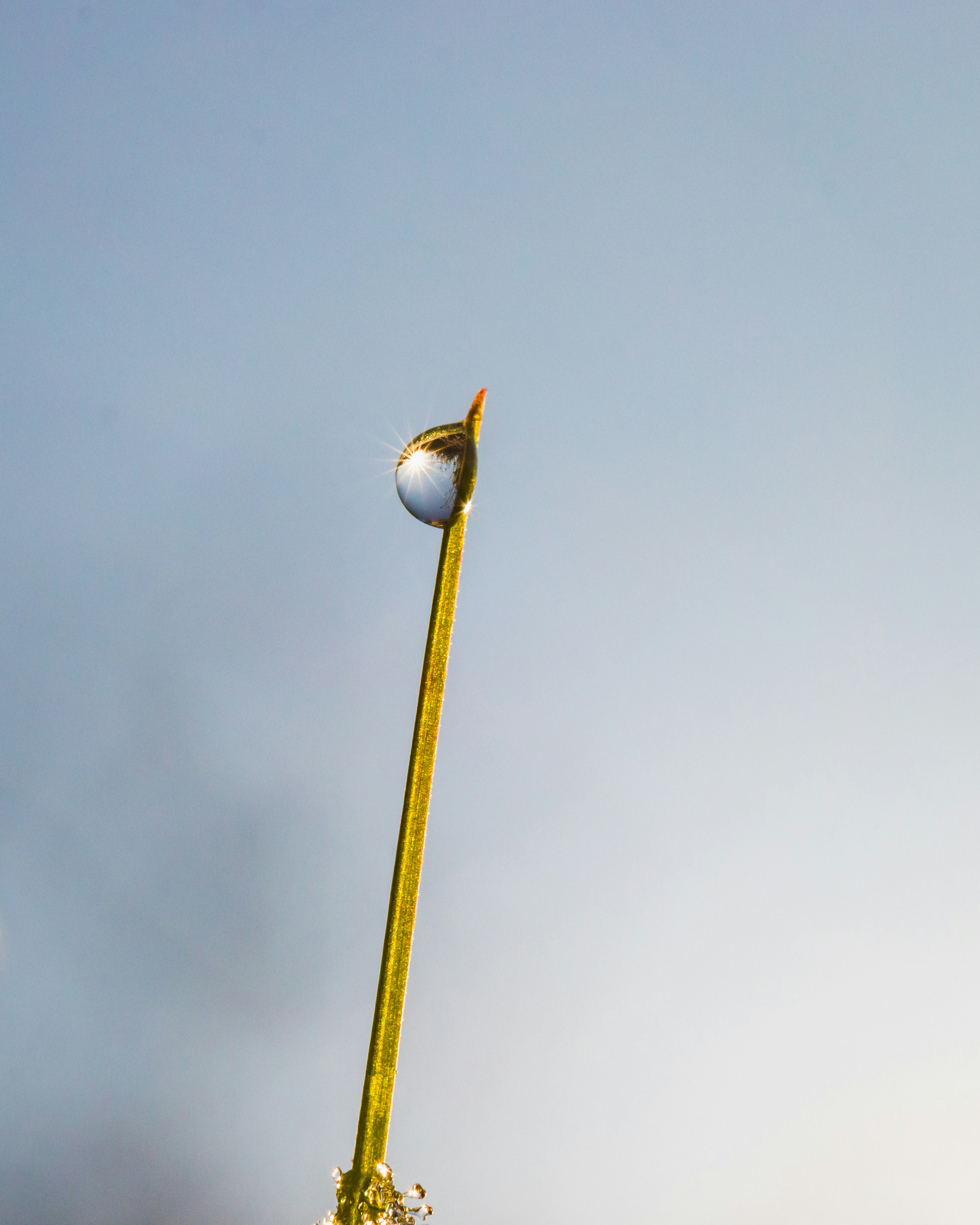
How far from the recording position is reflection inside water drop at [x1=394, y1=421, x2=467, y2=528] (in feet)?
15.7

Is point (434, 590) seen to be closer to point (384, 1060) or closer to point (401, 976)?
point (401, 976)

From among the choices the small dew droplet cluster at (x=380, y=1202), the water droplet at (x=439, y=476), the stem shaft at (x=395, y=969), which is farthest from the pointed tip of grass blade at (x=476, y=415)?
the small dew droplet cluster at (x=380, y=1202)

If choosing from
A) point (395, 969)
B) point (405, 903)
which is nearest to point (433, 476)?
point (405, 903)

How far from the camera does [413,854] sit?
4309 mm

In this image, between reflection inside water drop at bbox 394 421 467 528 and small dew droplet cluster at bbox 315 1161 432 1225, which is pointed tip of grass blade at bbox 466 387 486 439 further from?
small dew droplet cluster at bbox 315 1161 432 1225

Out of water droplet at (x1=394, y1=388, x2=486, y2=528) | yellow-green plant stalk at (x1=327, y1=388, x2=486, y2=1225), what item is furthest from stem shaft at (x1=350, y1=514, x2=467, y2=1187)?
water droplet at (x1=394, y1=388, x2=486, y2=528)

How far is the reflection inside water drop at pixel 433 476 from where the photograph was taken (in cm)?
479

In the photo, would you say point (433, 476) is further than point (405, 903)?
Yes

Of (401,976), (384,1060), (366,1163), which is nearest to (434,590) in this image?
(401,976)

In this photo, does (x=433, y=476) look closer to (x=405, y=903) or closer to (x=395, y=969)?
(x=405, y=903)

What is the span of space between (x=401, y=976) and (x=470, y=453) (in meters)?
2.67

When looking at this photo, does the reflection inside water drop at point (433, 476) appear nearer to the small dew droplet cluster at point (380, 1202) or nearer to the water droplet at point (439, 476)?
the water droplet at point (439, 476)

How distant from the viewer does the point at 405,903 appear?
14.0 feet

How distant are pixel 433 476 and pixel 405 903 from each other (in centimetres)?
217
